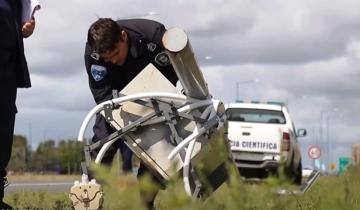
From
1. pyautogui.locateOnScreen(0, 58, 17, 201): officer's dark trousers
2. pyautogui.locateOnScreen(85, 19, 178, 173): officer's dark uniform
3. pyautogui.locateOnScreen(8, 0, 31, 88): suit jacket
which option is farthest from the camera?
pyautogui.locateOnScreen(85, 19, 178, 173): officer's dark uniform

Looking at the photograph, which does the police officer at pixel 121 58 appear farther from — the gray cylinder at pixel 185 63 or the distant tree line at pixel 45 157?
the distant tree line at pixel 45 157

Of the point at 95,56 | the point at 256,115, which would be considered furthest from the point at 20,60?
the point at 256,115

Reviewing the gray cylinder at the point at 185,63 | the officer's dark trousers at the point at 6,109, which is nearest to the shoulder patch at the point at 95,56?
the officer's dark trousers at the point at 6,109

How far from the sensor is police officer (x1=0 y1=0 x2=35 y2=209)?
4871 mm

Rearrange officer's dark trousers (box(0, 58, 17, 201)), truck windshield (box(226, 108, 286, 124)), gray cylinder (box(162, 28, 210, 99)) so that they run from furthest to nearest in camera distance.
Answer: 1. truck windshield (box(226, 108, 286, 124))
2. officer's dark trousers (box(0, 58, 17, 201))
3. gray cylinder (box(162, 28, 210, 99))

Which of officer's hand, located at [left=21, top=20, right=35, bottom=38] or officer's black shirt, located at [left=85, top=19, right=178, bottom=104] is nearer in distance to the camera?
officer's hand, located at [left=21, top=20, right=35, bottom=38]

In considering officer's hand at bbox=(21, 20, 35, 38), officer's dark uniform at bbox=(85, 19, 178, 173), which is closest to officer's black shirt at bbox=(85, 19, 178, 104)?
officer's dark uniform at bbox=(85, 19, 178, 173)

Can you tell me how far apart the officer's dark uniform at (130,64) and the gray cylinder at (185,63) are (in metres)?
0.51

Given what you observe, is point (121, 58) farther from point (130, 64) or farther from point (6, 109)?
point (6, 109)

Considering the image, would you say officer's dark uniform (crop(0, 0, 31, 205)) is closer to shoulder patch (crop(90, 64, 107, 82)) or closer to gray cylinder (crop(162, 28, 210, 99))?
shoulder patch (crop(90, 64, 107, 82))

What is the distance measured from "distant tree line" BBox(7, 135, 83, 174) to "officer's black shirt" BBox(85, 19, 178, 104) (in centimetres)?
7659

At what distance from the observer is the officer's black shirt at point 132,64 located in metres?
5.29

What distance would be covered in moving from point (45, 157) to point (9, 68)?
332 feet

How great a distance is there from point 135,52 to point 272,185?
12.4 feet
